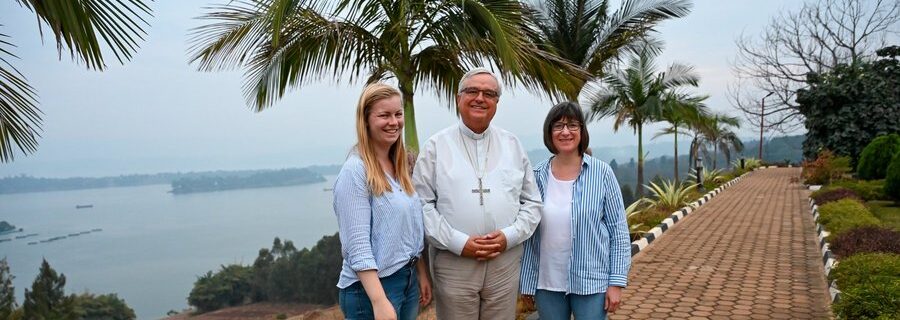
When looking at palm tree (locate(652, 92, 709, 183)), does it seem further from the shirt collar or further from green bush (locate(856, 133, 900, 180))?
the shirt collar

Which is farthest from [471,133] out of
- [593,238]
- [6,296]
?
[6,296]

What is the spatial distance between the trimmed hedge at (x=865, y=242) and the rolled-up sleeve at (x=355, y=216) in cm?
554

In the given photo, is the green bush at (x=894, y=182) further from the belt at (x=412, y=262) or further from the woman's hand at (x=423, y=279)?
the belt at (x=412, y=262)

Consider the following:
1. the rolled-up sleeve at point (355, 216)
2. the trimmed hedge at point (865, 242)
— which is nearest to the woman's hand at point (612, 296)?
the rolled-up sleeve at point (355, 216)

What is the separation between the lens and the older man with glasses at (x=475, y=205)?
2.14m

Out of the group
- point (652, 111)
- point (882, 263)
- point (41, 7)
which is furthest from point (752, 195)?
point (41, 7)

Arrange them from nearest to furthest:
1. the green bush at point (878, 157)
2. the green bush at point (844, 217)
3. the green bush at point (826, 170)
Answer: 1. the green bush at point (844, 217)
2. the green bush at point (878, 157)
3. the green bush at point (826, 170)

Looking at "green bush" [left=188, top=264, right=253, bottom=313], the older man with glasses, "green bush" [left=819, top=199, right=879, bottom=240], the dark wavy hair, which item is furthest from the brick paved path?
"green bush" [left=188, top=264, right=253, bottom=313]

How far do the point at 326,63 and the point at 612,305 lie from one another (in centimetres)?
328

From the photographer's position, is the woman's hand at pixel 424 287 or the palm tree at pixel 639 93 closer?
the woman's hand at pixel 424 287

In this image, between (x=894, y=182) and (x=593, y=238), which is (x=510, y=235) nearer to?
(x=593, y=238)

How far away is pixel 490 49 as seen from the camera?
4.86 meters

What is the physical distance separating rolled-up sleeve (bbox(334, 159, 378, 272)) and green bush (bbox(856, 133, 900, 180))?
16.2 m

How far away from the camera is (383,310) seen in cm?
190
